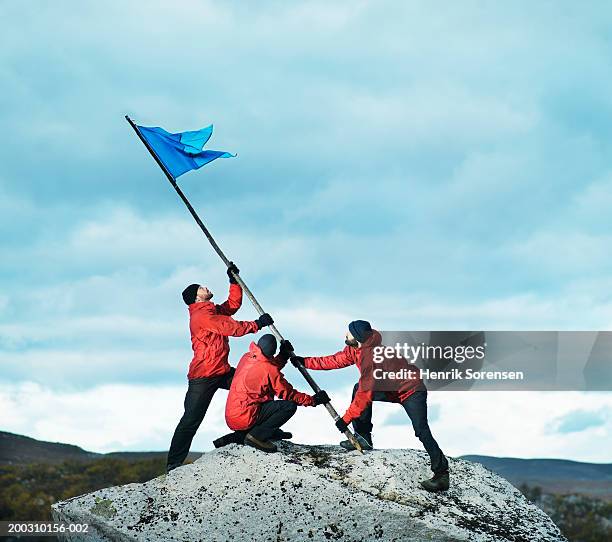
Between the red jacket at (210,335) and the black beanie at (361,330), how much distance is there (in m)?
1.52

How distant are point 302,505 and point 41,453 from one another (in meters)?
21.4

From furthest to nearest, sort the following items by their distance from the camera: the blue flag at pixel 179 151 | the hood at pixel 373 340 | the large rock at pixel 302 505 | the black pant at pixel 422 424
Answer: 1. the blue flag at pixel 179 151
2. the hood at pixel 373 340
3. the black pant at pixel 422 424
4. the large rock at pixel 302 505

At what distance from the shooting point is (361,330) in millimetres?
10227

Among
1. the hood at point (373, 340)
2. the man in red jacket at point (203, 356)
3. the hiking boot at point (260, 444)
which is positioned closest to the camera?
the hood at point (373, 340)

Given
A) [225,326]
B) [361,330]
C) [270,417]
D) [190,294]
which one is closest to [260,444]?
[270,417]

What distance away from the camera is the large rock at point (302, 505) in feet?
31.3

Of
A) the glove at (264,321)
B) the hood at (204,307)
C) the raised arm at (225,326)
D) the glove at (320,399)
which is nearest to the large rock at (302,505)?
the glove at (320,399)

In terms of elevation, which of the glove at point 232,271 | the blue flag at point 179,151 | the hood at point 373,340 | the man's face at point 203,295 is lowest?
the hood at point 373,340

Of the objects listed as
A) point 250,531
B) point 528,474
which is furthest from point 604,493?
point 250,531

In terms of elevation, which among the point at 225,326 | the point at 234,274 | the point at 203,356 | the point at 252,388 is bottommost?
the point at 252,388

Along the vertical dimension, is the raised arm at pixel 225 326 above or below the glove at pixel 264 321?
below

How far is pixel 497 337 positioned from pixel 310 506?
4859 millimetres

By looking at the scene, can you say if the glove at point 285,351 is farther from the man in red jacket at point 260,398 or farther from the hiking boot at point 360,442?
the hiking boot at point 360,442

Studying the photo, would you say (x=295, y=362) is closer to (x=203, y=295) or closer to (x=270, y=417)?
(x=270, y=417)
